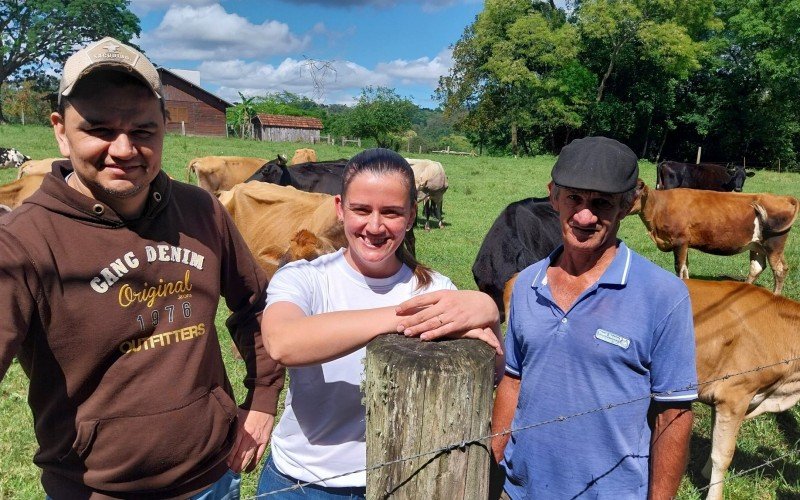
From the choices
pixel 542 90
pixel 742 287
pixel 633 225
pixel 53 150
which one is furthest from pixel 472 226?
pixel 542 90

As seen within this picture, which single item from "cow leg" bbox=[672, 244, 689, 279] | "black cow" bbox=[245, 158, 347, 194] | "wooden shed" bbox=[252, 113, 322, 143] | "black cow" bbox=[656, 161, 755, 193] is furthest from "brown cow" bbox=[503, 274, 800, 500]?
"wooden shed" bbox=[252, 113, 322, 143]

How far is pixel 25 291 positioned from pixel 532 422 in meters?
1.60

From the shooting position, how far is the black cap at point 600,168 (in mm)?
1958

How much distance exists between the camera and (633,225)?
1411 cm

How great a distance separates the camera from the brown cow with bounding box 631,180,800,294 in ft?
30.4

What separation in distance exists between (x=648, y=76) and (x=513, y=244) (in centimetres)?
3798

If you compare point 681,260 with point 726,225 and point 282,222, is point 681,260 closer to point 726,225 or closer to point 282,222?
point 726,225

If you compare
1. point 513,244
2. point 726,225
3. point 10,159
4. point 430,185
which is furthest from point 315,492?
point 10,159

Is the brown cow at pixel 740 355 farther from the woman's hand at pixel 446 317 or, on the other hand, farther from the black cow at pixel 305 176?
the black cow at pixel 305 176

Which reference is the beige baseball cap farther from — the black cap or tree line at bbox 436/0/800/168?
tree line at bbox 436/0/800/168

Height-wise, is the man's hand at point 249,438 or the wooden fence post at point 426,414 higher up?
the wooden fence post at point 426,414

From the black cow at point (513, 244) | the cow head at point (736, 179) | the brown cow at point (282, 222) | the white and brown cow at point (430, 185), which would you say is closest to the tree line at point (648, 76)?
the cow head at point (736, 179)

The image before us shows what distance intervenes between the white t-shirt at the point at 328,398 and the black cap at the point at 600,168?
0.66 m

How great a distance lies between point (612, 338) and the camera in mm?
1932
